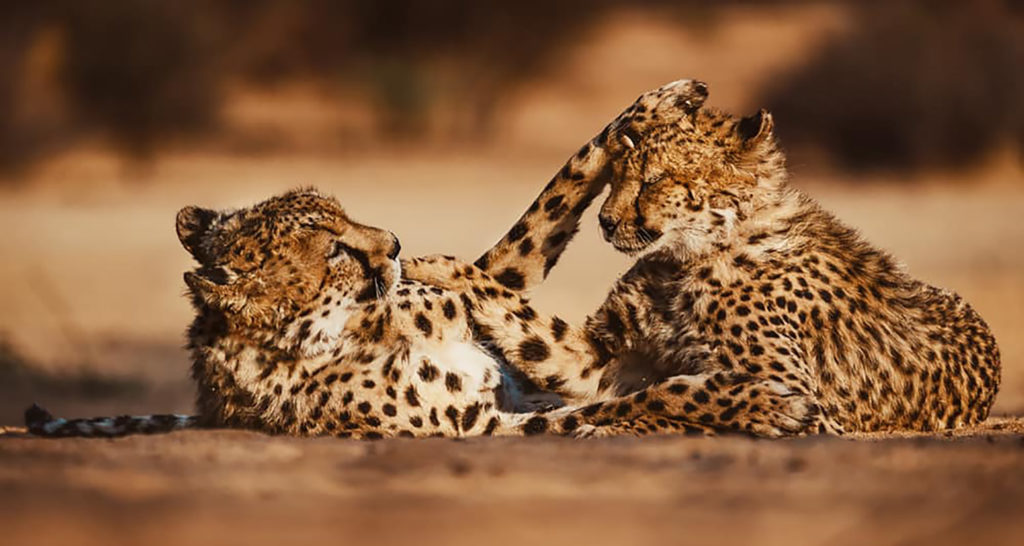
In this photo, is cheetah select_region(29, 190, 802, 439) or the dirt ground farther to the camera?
cheetah select_region(29, 190, 802, 439)

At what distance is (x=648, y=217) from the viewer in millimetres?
4734

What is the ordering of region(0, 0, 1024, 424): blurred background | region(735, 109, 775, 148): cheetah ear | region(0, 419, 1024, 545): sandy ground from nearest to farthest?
region(0, 419, 1024, 545): sandy ground, region(735, 109, 775, 148): cheetah ear, region(0, 0, 1024, 424): blurred background

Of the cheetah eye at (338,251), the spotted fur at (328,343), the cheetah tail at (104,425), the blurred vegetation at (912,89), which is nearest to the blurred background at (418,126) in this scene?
the blurred vegetation at (912,89)

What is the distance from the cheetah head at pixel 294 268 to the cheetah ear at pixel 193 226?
116 mm

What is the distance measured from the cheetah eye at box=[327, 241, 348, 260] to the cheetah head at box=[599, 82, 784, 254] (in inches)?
34.3

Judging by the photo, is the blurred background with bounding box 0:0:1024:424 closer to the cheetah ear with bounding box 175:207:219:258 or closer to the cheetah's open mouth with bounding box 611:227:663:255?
the cheetah ear with bounding box 175:207:219:258

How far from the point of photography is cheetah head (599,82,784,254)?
4.76 m

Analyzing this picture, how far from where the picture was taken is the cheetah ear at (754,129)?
Answer: 4875mm

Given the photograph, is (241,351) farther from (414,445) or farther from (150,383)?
(150,383)

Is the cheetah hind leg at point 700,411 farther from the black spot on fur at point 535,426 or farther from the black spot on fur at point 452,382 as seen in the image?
the black spot on fur at point 452,382

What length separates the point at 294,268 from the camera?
4543 mm

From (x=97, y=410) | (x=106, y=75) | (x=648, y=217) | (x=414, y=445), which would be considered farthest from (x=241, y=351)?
(x=106, y=75)

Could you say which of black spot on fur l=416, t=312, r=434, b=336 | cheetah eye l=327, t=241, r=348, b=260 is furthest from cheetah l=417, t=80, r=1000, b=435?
cheetah eye l=327, t=241, r=348, b=260

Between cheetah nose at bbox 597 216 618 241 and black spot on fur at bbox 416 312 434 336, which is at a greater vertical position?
cheetah nose at bbox 597 216 618 241
